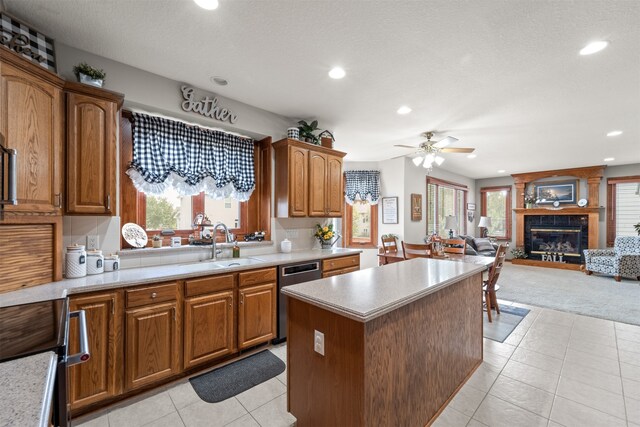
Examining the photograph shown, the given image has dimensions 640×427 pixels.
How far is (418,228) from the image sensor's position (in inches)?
249

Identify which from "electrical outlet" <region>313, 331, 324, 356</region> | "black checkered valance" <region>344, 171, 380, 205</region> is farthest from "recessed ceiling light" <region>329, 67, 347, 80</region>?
"black checkered valance" <region>344, 171, 380, 205</region>

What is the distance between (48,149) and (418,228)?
6.09 m

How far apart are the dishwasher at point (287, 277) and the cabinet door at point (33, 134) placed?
1.89 meters

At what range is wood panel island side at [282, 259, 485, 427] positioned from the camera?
137 cm

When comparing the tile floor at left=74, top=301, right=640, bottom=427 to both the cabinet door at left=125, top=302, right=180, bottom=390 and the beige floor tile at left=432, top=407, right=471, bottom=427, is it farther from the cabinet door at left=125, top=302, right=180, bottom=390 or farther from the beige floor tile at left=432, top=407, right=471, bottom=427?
the cabinet door at left=125, top=302, right=180, bottom=390

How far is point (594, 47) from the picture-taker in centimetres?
214

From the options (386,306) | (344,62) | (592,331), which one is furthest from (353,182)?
(386,306)

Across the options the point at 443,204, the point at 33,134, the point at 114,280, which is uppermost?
the point at 33,134

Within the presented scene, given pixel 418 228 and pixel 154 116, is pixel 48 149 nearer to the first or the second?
pixel 154 116

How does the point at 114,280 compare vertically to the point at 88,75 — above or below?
below

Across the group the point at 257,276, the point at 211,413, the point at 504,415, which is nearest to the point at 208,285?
the point at 257,276

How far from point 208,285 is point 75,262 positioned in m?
0.96

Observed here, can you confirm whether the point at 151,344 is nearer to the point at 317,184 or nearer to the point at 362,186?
the point at 317,184

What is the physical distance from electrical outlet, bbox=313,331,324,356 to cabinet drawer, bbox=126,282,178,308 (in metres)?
1.32
